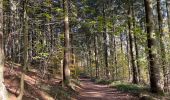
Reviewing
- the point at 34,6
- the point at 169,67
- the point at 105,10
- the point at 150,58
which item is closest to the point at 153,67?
the point at 150,58

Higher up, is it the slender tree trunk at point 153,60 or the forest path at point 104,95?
the slender tree trunk at point 153,60

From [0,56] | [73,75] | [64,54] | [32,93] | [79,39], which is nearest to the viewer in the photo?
[0,56]

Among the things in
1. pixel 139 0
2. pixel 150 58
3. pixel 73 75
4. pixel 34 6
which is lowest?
pixel 73 75

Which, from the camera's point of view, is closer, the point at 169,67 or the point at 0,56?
the point at 0,56

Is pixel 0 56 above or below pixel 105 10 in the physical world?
below

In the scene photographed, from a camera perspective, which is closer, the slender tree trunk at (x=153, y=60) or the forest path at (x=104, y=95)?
the slender tree trunk at (x=153, y=60)

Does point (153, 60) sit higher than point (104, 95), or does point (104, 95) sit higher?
point (153, 60)

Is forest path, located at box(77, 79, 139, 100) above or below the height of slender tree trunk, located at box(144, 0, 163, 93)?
below

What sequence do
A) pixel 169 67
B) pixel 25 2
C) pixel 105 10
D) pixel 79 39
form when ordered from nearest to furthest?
pixel 25 2 < pixel 169 67 < pixel 105 10 < pixel 79 39

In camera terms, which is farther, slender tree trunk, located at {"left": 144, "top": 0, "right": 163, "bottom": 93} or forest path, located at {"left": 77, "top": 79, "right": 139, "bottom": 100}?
forest path, located at {"left": 77, "top": 79, "right": 139, "bottom": 100}

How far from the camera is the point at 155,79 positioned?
14.4 meters

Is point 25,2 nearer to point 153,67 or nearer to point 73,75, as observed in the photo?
point 153,67

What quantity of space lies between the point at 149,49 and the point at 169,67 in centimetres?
354

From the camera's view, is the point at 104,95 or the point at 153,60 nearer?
the point at 153,60
